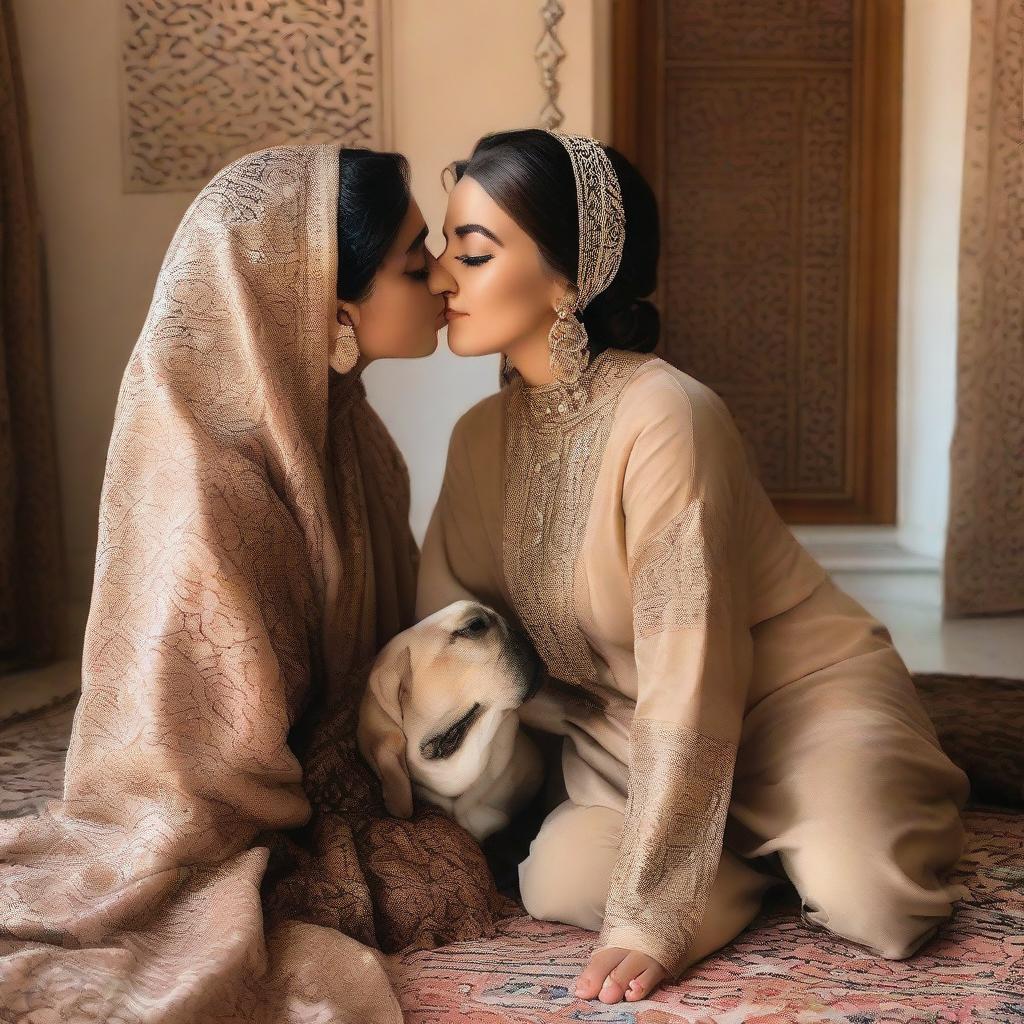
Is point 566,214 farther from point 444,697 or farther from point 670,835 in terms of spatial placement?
point 670,835

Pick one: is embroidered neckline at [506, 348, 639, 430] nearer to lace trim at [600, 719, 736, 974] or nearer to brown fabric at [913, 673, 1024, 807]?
lace trim at [600, 719, 736, 974]

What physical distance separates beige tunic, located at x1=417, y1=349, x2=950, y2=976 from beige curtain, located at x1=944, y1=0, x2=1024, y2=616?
8.01 ft

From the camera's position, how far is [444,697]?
6.01ft

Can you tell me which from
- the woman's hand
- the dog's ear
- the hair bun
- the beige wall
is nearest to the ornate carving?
the beige wall

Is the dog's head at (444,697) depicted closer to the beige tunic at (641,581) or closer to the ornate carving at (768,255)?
the beige tunic at (641,581)

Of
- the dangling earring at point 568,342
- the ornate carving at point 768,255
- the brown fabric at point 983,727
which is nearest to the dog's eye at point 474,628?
the dangling earring at point 568,342

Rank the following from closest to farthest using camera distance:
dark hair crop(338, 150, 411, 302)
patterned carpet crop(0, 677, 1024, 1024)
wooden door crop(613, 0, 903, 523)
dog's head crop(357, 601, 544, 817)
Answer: patterned carpet crop(0, 677, 1024, 1024), dog's head crop(357, 601, 544, 817), dark hair crop(338, 150, 411, 302), wooden door crop(613, 0, 903, 523)

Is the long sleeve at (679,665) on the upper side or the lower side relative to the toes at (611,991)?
upper

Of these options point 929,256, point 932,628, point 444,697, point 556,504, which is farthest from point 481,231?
point 929,256

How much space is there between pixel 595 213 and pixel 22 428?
2395 millimetres

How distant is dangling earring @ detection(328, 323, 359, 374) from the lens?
1.98 m

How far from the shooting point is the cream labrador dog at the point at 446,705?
1839 mm

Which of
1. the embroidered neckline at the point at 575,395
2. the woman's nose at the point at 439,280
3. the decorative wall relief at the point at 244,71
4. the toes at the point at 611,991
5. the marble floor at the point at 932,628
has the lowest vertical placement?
the marble floor at the point at 932,628

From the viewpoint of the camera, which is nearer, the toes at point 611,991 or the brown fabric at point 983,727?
the toes at point 611,991
